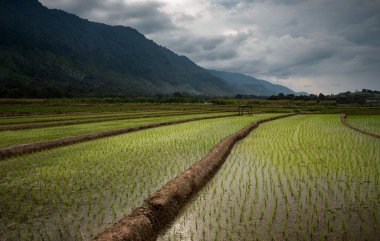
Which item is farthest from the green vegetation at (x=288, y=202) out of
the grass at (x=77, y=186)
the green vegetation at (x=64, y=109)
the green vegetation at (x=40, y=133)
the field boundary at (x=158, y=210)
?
the green vegetation at (x=64, y=109)

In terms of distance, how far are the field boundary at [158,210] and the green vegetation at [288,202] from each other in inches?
7.1

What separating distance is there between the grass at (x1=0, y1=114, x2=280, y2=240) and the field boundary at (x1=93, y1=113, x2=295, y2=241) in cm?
45

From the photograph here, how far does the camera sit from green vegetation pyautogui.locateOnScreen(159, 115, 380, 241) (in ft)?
12.6

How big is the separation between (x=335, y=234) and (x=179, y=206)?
2.35 metres

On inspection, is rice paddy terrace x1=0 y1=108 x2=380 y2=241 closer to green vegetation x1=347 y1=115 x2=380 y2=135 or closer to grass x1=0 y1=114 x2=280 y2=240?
grass x1=0 y1=114 x2=280 y2=240

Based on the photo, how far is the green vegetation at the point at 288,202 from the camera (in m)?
3.86

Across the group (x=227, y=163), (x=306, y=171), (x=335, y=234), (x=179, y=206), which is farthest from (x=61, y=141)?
(x=335, y=234)

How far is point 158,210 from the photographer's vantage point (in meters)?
4.26

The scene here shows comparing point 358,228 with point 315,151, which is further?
point 315,151

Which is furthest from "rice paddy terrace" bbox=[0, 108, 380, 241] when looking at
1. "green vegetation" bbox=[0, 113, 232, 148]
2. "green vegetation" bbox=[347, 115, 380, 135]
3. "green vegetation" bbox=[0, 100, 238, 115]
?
"green vegetation" bbox=[0, 100, 238, 115]

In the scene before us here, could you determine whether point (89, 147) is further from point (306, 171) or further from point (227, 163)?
point (306, 171)

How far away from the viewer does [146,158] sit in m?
8.86

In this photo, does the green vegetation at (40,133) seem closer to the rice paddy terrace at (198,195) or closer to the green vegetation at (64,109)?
the rice paddy terrace at (198,195)

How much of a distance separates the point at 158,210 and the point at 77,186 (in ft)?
8.14
